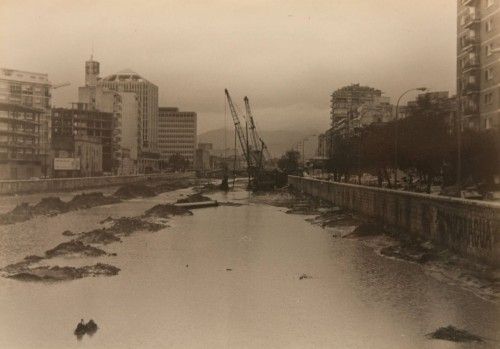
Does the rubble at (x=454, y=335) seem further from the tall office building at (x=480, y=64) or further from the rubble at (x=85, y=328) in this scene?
the tall office building at (x=480, y=64)

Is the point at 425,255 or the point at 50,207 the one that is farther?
the point at 50,207

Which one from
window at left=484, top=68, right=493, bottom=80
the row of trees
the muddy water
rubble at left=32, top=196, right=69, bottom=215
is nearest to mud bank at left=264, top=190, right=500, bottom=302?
the muddy water

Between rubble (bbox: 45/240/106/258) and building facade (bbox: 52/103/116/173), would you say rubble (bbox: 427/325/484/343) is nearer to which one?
rubble (bbox: 45/240/106/258)

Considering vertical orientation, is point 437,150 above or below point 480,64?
below

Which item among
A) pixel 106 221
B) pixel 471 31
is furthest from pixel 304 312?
pixel 471 31

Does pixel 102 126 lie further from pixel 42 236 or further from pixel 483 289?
pixel 483 289

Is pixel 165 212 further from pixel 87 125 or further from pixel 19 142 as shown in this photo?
pixel 87 125

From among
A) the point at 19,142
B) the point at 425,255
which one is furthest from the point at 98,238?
the point at 19,142
